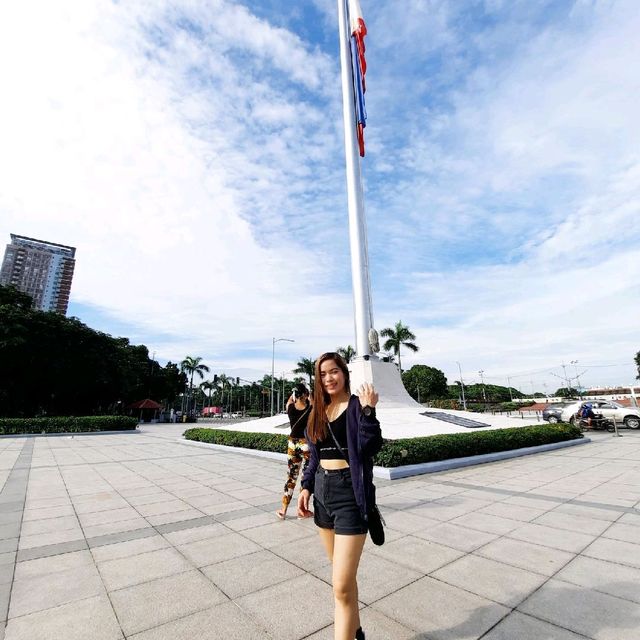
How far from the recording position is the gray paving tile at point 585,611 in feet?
8.98

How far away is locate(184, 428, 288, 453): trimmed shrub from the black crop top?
9.55 meters

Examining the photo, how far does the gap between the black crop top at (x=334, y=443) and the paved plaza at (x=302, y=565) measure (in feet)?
4.70

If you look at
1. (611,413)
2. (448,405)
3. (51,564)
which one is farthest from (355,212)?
(611,413)

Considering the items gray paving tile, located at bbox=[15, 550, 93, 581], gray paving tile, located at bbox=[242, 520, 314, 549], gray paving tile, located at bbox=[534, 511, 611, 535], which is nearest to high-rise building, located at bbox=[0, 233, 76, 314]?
gray paving tile, located at bbox=[15, 550, 93, 581]

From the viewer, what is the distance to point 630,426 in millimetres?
21422

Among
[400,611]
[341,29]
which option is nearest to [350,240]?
[341,29]

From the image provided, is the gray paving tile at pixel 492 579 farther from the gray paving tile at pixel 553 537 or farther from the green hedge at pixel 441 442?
the green hedge at pixel 441 442

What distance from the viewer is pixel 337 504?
2.31 m

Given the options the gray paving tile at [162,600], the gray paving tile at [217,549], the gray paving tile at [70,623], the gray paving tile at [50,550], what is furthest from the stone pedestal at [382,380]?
the gray paving tile at [70,623]

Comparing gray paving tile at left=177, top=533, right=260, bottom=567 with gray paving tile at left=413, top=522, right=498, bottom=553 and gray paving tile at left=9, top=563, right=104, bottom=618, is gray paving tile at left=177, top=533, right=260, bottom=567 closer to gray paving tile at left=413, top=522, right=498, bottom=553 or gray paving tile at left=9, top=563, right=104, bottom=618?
gray paving tile at left=9, top=563, right=104, bottom=618

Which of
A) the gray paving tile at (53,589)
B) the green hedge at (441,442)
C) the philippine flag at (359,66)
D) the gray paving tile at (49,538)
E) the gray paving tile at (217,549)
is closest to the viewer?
the gray paving tile at (53,589)

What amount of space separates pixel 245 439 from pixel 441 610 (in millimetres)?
11169

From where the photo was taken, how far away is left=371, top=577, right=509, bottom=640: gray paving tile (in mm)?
2773

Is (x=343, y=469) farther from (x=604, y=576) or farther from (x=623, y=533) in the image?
(x=623, y=533)
